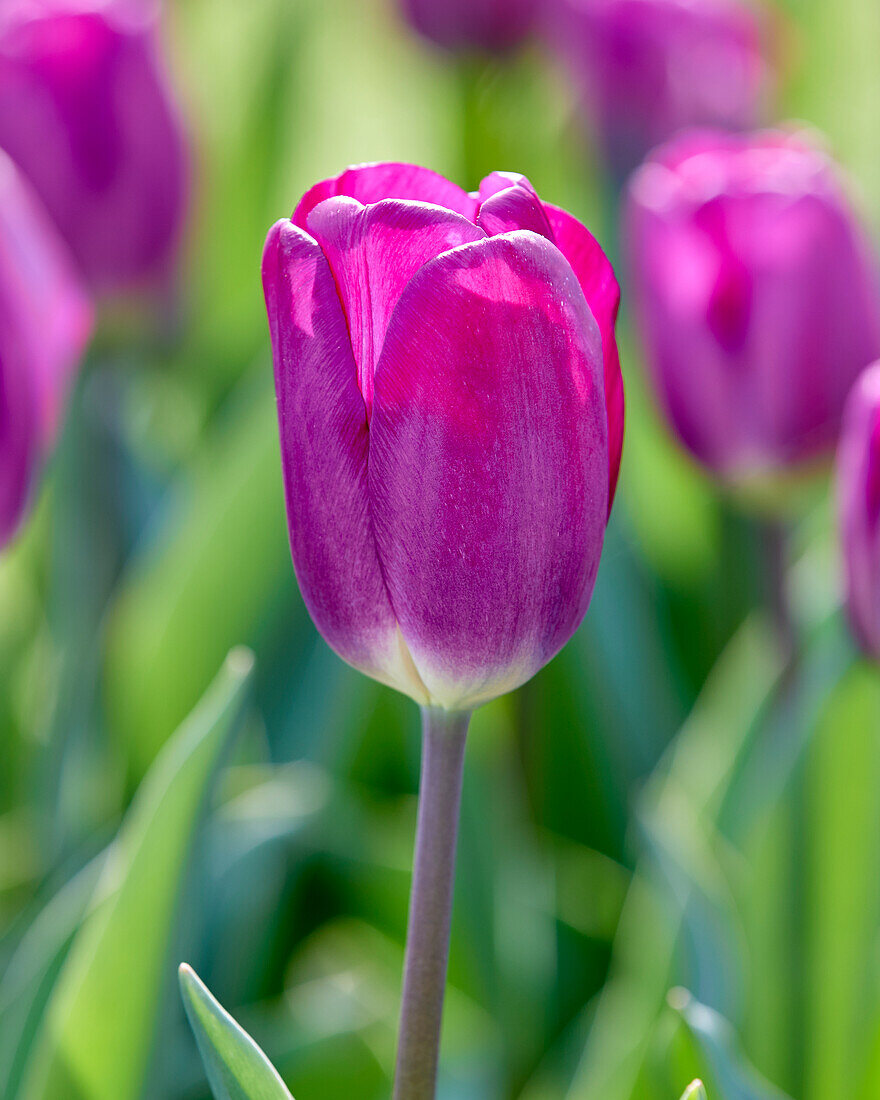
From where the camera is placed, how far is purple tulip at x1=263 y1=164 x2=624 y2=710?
32cm

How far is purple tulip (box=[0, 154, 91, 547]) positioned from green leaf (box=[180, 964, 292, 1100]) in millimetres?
199

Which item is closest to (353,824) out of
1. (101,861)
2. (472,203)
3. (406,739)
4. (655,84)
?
(406,739)

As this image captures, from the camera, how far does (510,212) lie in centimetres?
33

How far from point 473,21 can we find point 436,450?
1.02 m

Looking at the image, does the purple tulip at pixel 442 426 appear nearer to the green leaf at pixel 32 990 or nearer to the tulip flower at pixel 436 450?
the tulip flower at pixel 436 450

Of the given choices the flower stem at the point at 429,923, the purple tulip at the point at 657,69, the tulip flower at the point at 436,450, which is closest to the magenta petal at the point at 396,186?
the tulip flower at the point at 436,450

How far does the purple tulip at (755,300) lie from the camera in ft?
2.07

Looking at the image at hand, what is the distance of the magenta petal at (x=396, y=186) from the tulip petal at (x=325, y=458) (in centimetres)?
3

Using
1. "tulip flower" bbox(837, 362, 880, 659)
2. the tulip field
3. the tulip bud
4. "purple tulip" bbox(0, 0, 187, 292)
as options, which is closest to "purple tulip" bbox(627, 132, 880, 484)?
the tulip field

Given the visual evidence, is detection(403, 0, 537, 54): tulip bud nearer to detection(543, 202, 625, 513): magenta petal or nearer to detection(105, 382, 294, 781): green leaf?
detection(105, 382, 294, 781): green leaf

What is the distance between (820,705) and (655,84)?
1.94 ft

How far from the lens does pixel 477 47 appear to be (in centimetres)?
128

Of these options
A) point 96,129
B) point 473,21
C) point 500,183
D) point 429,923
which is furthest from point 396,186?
point 473,21

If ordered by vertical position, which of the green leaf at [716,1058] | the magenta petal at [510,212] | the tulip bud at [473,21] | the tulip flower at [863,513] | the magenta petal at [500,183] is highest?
the tulip bud at [473,21]
